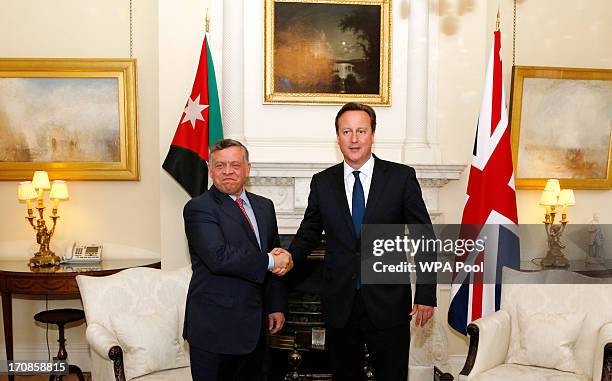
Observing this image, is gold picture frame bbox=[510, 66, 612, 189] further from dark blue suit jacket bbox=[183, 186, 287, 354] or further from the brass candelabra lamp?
the brass candelabra lamp

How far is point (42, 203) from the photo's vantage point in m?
4.71

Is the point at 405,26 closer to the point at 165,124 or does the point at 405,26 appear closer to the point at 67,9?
the point at 165,124

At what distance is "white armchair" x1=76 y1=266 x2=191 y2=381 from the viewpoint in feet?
10.6

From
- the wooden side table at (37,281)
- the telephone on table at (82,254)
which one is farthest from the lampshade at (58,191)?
the wooden side table at (37,281)

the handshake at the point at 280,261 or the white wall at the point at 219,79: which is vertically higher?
the white wall at the point at 219,79

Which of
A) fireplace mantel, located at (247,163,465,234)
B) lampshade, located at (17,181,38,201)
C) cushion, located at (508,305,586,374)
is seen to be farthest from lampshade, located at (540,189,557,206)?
lampshade, located at (17,181,38,201)

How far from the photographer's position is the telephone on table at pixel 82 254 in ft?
15.5

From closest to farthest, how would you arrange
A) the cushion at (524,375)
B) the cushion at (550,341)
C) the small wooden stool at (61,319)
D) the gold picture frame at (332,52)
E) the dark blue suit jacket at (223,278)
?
the dark blue suit jacket at (223,278)
the cushion at (524,375)
the cushion at (550,341)
the small wooden stool at (61,319)
the gold picture frame at (332,52)

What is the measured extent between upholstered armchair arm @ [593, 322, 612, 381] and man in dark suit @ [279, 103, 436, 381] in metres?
1.04

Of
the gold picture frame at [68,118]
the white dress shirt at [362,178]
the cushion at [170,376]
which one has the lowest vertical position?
the cushion at [170,376]

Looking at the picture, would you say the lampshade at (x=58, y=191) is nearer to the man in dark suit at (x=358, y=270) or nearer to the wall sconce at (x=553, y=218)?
the man in dark suit at (x=358, y=270)

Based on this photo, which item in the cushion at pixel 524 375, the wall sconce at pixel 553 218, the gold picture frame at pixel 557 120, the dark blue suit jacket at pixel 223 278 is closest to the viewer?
the dark blue suit jacket at pixel 223 278

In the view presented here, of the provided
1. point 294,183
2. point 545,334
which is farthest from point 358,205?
point 294,183

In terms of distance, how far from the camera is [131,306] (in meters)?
3.53
